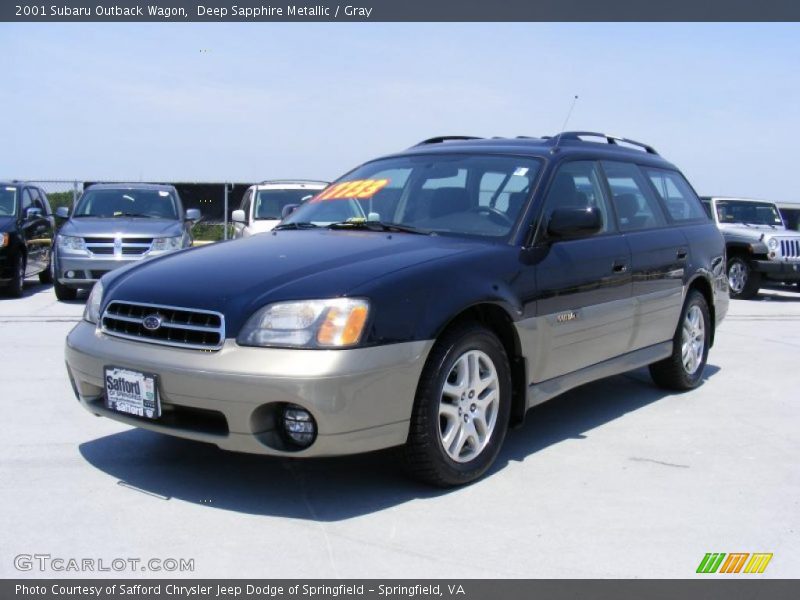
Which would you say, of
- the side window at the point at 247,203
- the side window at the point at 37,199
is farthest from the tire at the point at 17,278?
the side window at the point at 247,203

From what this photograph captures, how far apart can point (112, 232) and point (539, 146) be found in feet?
24.6

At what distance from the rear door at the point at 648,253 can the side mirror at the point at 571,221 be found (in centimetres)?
80

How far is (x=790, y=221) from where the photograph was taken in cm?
2059

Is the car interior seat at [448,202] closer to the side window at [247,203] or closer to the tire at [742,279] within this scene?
the side window at [247,203]

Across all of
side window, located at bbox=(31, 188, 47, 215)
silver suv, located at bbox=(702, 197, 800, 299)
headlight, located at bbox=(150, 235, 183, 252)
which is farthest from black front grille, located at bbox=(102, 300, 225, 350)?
silver suv, located at bbox=(702, 197, 800, 299)

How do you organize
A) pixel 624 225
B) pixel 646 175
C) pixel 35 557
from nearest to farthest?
pixel 35 557 → pixel 624 225 → pixel 646 175

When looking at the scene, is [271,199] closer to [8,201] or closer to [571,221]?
[8,201]

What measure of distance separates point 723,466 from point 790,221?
1793 centimetres

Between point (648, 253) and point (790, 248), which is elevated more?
point (648, 253)

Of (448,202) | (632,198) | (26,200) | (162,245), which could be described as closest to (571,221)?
(448,202)

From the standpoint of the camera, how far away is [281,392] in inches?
136

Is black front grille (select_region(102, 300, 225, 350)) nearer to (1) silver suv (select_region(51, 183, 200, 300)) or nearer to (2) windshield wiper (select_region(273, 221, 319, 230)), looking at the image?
(2) windshield wiper (select_region(273, 221, 319, 230))
